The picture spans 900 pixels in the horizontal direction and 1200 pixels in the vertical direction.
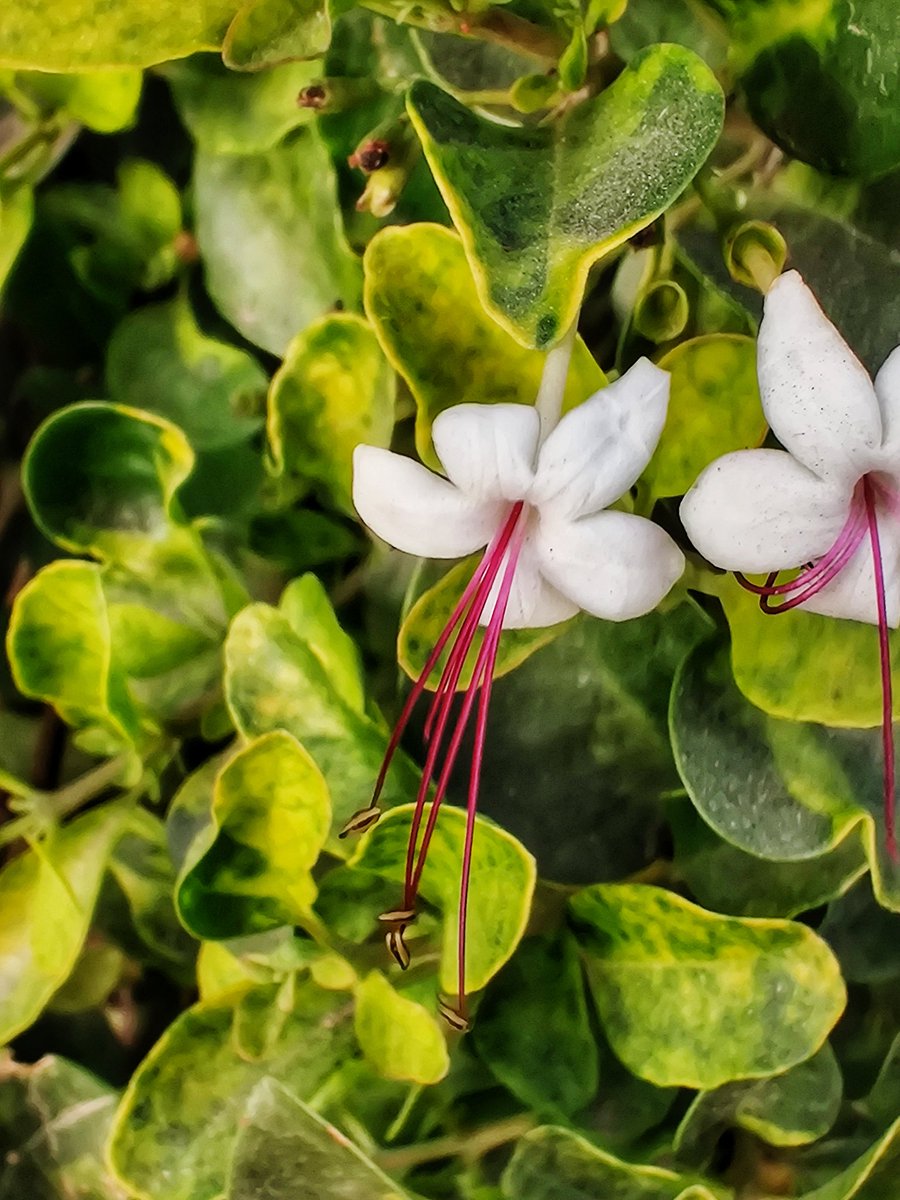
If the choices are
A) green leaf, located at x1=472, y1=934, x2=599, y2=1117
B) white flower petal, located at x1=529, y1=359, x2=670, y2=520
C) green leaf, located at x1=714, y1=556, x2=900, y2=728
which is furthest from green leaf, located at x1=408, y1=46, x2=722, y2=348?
green leaf, located at x1=472, y1=934, x2=599, y2=1117

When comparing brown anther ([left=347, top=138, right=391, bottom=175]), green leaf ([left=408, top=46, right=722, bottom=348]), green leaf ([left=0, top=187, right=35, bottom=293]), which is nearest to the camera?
green leaf ([left=408, top=46, right=722, bottom=348])

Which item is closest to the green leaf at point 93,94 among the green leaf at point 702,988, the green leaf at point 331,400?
the green leaf at point 331,400

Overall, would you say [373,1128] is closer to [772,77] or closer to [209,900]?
[209,900]

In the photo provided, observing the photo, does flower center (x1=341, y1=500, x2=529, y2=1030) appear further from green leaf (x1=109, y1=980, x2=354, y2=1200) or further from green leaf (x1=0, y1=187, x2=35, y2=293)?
green leaf (x1=0, y1=187, x2=35, y2=293)

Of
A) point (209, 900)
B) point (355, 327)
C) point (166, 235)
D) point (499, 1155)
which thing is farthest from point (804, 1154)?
point (166, 235)

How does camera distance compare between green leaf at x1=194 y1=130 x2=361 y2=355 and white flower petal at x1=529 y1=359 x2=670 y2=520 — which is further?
green leaf at x1=194 y1=130 x2=361 y2=355

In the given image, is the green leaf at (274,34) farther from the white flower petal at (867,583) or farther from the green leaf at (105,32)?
the white flower petal at (867,583)

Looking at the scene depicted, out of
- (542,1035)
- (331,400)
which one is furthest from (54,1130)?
(331,400)

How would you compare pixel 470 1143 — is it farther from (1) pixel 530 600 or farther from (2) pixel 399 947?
(1) pixel 530 600
